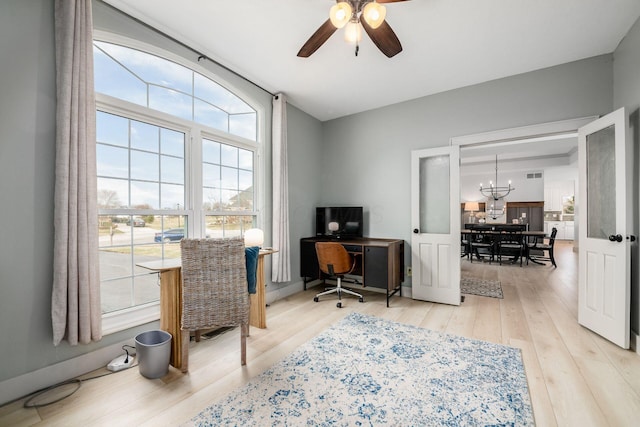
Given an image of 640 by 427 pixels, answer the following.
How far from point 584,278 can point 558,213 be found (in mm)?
9339

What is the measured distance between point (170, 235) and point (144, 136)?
0.95 meters

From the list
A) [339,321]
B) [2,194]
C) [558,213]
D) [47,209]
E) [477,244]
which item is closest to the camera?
[2,194]

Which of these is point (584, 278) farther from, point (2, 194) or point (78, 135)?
point (2, 194)

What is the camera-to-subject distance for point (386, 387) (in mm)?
1847

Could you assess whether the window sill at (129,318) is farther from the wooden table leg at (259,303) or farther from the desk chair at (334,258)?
the desk chair at (334,258)

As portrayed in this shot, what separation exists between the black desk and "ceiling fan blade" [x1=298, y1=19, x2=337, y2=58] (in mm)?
2301

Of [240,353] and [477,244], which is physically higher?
[477,244]

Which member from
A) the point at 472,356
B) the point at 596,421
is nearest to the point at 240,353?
the point at 472,356

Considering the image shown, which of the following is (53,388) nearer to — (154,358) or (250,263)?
(154,358)

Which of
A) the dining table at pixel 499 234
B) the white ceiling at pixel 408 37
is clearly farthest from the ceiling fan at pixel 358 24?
the dining table at pixel 499 234

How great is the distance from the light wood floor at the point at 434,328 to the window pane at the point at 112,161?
1558mm

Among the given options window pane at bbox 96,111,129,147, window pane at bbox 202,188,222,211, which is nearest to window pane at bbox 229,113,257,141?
window pane at bbox 202,188,222,211

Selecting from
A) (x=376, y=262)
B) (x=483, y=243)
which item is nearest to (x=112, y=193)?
(x=376, y=262)

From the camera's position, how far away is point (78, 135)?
1896 millimetres
